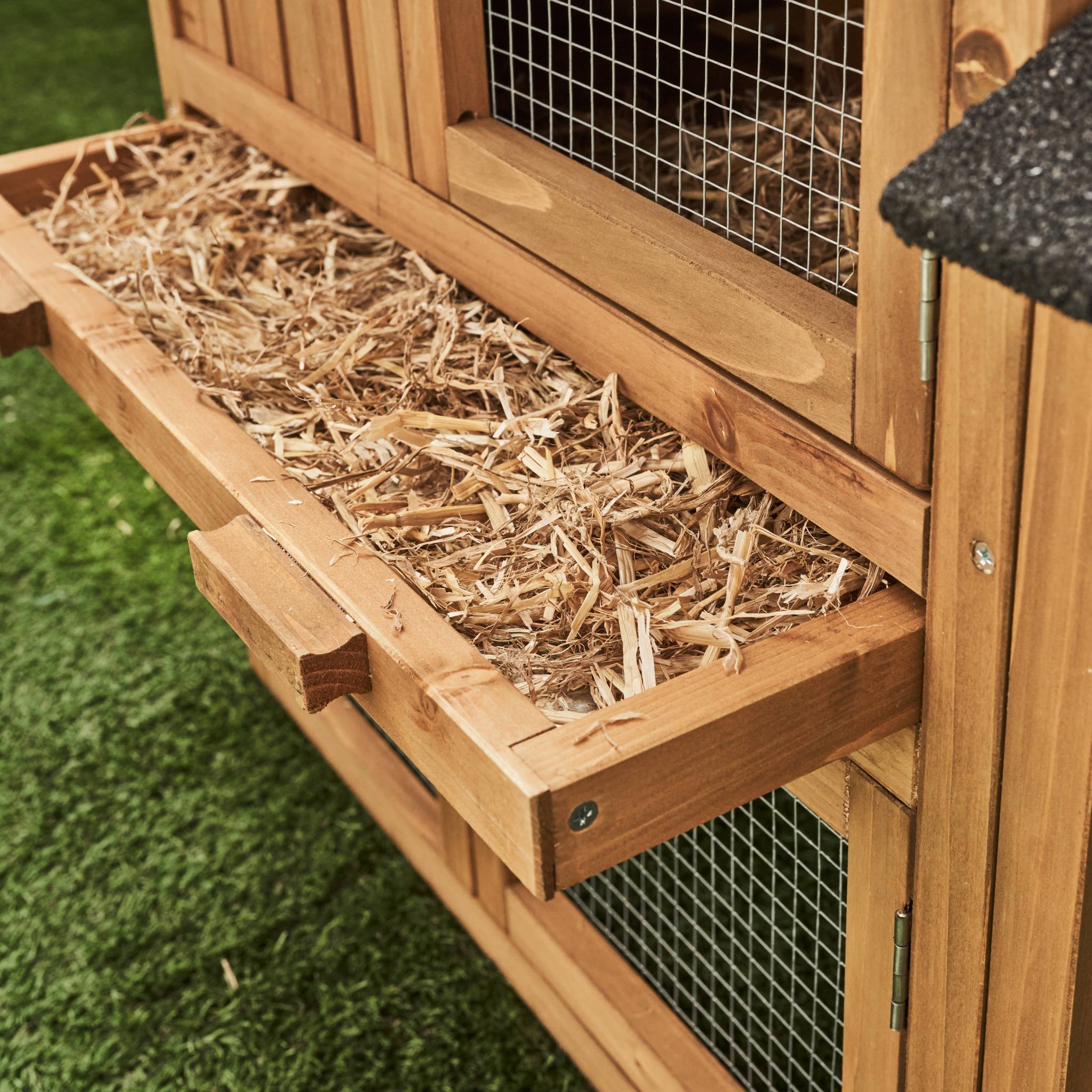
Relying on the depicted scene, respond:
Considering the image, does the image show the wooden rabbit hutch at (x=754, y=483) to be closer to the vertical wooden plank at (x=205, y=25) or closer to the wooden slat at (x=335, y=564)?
the wooden slat at (x=335, y=564)

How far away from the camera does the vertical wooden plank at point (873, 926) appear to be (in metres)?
1.01

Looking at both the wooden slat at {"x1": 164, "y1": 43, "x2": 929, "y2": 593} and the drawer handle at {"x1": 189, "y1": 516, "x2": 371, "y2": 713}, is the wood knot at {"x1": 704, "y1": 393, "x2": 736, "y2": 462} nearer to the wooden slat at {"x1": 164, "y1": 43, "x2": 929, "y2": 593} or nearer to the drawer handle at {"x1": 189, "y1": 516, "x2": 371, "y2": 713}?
the wooden slat at {"x1": 164, "y1": 43, "x2": 929, "y2": 593}

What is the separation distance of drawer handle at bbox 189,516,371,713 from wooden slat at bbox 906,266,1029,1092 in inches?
14.5

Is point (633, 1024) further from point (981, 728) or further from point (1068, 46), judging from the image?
point (1068, 46)

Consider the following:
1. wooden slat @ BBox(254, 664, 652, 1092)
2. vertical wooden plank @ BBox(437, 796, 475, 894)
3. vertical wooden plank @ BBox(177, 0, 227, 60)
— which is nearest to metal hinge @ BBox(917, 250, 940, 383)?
wooden slat @ BBox(254, 664, 652, 1092)

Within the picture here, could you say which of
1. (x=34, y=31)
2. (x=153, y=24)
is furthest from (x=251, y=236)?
(x=34, y=31)

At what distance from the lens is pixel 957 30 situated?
743 mm

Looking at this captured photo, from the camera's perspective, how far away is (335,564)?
985 millimetres

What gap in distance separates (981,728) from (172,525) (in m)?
1.90

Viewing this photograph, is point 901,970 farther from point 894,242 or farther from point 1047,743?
point 894,242

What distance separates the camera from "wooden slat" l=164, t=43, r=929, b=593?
911 mm

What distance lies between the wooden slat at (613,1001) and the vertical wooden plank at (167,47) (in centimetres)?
109

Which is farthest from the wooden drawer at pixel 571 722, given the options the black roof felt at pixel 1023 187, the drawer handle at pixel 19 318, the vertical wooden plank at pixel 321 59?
the vertical wooden plank at pixel 321 59

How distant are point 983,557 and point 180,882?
138 cm
